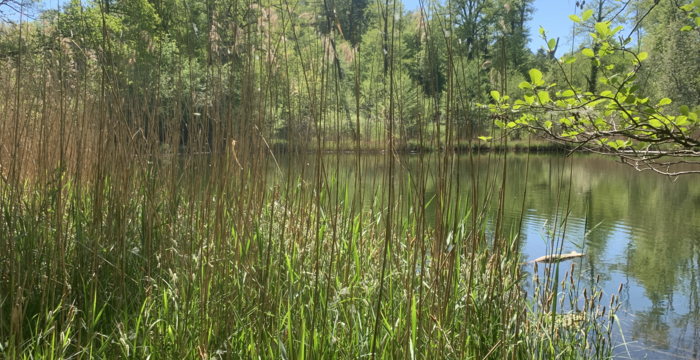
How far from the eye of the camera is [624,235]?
22.1ft

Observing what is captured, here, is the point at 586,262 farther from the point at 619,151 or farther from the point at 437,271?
the point at 437,271

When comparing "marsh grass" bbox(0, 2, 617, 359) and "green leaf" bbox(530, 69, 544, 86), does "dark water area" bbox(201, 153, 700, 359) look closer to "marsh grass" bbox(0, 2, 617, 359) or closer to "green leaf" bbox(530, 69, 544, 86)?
"marsh grass" bbox(0, 2, 617, 359)

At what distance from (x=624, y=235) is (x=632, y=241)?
0.39m

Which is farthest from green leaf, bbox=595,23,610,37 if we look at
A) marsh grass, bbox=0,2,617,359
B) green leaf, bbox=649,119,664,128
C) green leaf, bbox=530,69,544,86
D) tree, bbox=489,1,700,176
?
marsh grass, bbox=0,2,617,359

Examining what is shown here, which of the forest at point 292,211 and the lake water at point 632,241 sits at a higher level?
the forest at point 292,211

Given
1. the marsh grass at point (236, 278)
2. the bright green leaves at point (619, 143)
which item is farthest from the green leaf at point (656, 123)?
the marsh grass at point (236, 278)

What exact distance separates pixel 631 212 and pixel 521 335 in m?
8.30

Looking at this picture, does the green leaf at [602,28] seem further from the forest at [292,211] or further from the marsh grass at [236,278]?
the marsh grass at [236,278]

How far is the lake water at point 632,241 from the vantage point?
A: 3144 mm

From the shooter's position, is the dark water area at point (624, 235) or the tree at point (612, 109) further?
the dark water area at point (624, 235)

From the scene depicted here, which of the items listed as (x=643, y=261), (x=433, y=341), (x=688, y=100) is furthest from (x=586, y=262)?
(x=688, y=100)

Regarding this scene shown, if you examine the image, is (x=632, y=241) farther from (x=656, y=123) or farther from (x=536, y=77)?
(x=536, y=77)

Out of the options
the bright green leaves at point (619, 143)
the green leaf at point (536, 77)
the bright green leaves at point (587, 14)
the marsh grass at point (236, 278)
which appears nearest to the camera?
the marsh grass at point (236, 278)

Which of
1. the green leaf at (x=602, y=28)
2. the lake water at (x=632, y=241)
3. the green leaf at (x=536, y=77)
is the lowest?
the lake water at (x=632, y=241)
